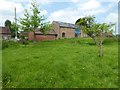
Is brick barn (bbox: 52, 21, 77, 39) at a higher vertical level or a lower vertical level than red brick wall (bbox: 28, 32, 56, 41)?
higher

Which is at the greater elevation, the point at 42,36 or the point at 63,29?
the point at 63,29

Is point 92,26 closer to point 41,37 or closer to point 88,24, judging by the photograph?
point 88,24

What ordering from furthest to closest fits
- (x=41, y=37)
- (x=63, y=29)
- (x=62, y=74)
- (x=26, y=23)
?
1. (x=63, y=29)
2. (x=41, y=37)
3. (x=26, y=23)
4. (x=62, y=74)

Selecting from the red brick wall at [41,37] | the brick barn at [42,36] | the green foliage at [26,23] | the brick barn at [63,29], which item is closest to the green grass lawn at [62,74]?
the green foliage at [26,23]

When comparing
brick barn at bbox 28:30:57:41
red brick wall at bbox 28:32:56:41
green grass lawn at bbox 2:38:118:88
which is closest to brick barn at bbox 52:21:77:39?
brick barn at bbox 28:30:57:41

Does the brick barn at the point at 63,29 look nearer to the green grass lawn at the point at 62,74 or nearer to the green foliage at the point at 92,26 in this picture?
the green foliage at the point at 92,26

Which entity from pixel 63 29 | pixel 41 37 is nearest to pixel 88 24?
pixel 41 37

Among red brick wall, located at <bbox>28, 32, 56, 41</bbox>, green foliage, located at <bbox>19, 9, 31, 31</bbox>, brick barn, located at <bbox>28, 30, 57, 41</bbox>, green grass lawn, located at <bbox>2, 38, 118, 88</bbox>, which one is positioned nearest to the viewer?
green grass lawn, located at <bbox>2, 38, 118, 88</bbox>

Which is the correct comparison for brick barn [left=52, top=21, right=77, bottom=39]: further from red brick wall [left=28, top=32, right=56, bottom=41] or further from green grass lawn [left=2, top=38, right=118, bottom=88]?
green grass lawn [left=2, top=38, right=118, bottom=88]

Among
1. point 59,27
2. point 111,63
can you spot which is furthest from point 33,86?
point 59,27

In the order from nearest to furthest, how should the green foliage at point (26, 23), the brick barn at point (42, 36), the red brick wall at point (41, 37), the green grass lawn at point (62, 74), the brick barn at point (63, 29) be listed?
→ the green grass lawn at point (62, 74) < the green foliage at point (26, 23) < the brick barn at point (42, 36) < the red brick wall at point (41, 37) < the brick barn at point (63, 29)

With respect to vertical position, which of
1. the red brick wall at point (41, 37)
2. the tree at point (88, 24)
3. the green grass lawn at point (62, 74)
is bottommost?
the green grass lawn at point (62, 74)

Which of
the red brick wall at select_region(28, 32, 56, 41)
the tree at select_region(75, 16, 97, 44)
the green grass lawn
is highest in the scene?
the tree at select_region(75, 16, 97, 44)

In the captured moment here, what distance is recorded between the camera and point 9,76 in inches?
385
